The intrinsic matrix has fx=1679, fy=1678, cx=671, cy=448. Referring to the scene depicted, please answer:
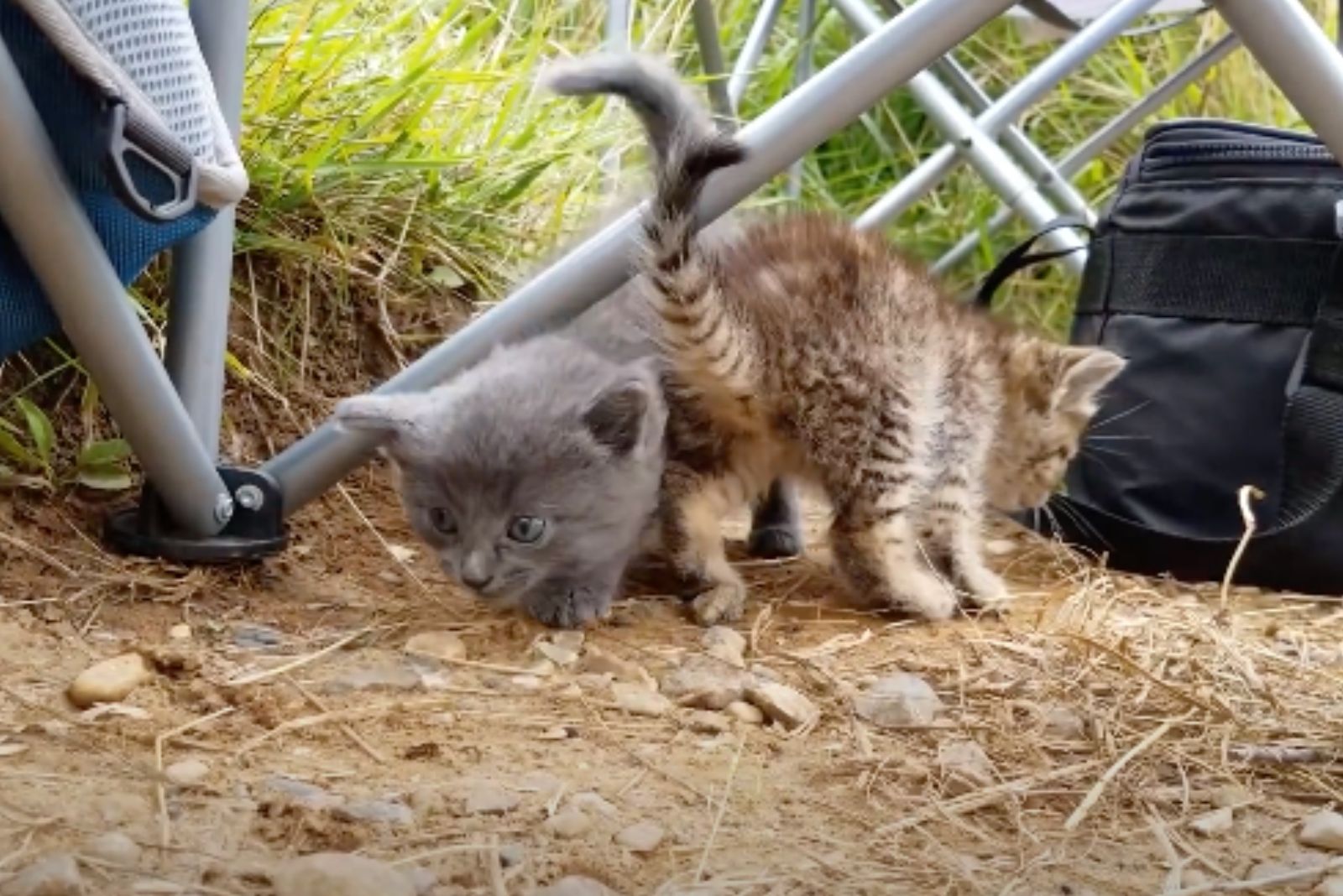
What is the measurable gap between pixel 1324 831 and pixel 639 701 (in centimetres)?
56

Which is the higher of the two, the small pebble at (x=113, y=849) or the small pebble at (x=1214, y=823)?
the small pebble at (x=113, y=849)

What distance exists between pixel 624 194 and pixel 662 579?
1.78ft

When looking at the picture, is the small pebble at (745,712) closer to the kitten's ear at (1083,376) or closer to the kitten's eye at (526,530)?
the kitten's eye at (526,530)

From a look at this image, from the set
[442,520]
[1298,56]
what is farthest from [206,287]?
[1298,56]

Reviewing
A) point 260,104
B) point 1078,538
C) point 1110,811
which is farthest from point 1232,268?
point 260,104

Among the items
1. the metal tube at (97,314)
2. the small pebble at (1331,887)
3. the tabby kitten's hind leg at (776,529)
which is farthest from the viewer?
the tabby kitten's hind leg at (776,529)

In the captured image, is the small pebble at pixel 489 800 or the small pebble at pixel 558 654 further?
the small pebble at pixel 558 654

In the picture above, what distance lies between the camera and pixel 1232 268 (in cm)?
210

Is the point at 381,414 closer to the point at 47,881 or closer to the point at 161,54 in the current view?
the point at 161,54

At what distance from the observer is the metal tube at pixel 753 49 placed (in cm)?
270

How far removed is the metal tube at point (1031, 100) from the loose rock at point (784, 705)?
1.25m

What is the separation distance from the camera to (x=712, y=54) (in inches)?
108

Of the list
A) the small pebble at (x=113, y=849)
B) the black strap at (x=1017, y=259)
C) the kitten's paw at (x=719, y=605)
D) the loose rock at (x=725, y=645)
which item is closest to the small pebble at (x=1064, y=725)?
the loose rock at (x=725, y=645)

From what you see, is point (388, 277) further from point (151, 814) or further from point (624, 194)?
point (151, 814)
